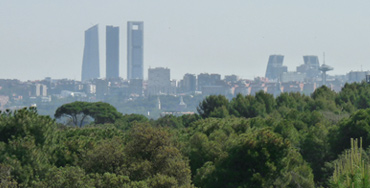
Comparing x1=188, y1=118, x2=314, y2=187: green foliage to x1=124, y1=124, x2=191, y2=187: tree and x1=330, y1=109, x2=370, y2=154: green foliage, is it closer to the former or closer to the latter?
x1=124, y1=124, x2=191, y2=187: tree

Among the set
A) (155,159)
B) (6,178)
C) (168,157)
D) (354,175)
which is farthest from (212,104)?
(354,175)

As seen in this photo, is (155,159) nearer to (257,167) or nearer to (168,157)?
(168,157)

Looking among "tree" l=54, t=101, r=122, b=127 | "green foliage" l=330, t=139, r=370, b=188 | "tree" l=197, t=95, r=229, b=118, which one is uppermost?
"green foliage" l=330, t=139, r=370, b=188

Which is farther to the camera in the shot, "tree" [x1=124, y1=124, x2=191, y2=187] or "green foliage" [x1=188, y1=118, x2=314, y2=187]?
"green foliage" [x1=188, y1=118, x2=314, y2=187]

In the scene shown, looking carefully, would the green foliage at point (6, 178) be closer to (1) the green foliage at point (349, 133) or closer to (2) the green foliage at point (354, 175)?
(2) the green foliage at point (354, 175)

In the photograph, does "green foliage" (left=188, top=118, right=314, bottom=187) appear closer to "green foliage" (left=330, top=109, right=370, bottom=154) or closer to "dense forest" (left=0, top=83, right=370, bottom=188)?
"dense forest" (left=0, top=83, right=370, bottom=188)

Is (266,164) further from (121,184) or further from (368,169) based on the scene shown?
(368,169)

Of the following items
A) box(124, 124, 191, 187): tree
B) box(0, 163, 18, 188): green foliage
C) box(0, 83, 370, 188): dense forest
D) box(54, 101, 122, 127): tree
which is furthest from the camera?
box(54, 101, 122, 127): tree

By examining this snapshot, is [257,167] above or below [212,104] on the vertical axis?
below

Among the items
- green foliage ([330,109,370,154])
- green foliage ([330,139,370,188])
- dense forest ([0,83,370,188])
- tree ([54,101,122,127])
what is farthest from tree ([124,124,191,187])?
tree ([54,101,122,127])

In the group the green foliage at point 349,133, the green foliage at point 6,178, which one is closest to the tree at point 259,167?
the green foliage at point 6,178

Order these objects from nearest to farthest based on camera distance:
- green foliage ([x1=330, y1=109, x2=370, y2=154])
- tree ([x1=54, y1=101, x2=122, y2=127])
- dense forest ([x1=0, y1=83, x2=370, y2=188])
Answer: dense forest ([x1=0, y1=83, x2=370, y2=188])
green foliage ([x1=330, y1=109, x2=370, y2=154])
tree ([x1=54, y1=101, x2=122, y2=127])

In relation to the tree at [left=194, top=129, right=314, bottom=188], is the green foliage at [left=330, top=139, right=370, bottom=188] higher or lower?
higher

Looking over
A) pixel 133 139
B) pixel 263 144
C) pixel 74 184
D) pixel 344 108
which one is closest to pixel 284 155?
pixel 263 144
